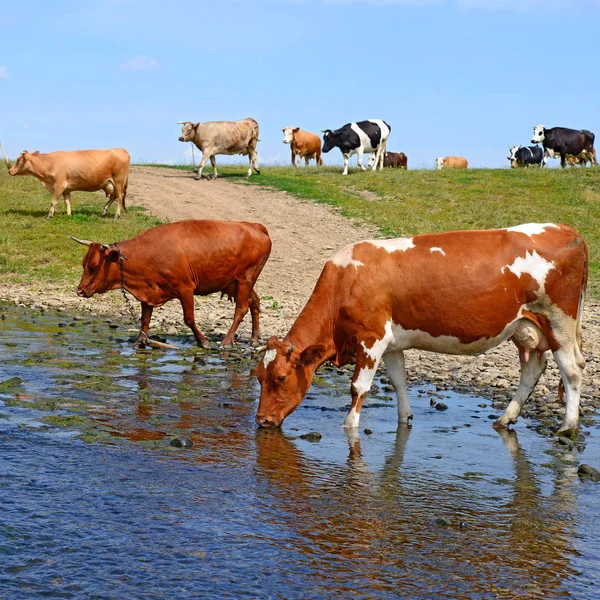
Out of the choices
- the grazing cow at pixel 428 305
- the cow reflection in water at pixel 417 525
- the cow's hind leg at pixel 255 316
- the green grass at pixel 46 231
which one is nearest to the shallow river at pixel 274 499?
the cow reflection in water at pixel 417 525

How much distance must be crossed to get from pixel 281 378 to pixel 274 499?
2278mm

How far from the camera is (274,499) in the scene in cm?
727

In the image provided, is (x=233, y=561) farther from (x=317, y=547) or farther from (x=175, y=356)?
(x=175, y=356)

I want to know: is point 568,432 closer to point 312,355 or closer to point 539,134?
point 312,355

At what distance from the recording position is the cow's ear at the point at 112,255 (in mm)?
14133

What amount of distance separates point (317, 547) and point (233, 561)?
0.62m

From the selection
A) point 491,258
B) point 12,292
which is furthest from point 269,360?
point 12,292

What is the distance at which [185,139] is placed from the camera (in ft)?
122

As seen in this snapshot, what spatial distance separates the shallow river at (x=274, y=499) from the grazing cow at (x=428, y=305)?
63 centimetres

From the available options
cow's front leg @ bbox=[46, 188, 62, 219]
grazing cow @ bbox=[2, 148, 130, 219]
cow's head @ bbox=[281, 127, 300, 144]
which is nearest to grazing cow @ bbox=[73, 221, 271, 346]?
cow's front leg @ bbox=[46, 188, 62, 219]

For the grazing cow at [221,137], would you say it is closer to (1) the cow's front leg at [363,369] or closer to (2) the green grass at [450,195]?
(2) the green grass at [450,195]

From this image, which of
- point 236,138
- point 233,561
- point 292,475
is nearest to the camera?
point 233,561

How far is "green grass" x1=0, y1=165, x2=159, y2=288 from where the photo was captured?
20.5 m

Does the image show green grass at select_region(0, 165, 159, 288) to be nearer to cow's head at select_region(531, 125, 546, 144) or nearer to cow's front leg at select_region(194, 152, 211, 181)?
cow's front leg at select_region(194, 152, 211, 181)
